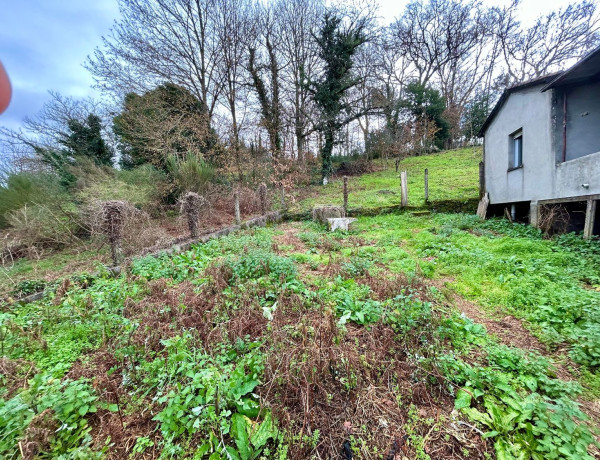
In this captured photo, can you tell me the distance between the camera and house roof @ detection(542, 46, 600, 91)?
429 cm

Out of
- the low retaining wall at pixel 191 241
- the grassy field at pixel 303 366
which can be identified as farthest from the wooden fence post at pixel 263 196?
the grassy field at pixel 303 366

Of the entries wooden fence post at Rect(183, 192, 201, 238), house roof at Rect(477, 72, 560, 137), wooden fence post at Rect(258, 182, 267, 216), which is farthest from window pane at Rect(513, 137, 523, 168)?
wooden fence post at Rect(183, 192, 201, 238)

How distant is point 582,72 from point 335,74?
12.9m

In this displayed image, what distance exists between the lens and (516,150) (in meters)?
6.98

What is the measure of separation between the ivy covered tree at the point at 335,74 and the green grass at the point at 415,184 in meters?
3.71

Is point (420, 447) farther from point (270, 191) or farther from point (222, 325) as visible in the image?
point (270, 191)

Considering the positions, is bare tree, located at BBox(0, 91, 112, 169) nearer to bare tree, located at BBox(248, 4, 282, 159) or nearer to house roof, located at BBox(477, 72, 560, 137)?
bare tree, located at BBox(248, 4, 282, 159)

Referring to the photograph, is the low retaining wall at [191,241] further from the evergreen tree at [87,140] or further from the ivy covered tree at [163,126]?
the evergreen tree at [87,140]

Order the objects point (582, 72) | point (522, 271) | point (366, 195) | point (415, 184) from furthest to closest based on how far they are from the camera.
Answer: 1. point (415, 184)
2. point (366, 195)
3. point (582, 72)
4. point (522, 271)

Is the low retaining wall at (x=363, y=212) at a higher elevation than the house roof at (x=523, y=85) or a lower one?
lower

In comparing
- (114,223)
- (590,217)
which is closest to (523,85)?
(590,217)

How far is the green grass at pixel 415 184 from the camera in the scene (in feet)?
33.0

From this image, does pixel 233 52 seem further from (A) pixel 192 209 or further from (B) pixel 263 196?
(A) pixel 192 209

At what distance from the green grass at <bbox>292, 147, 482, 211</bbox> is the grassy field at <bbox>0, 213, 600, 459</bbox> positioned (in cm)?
678
